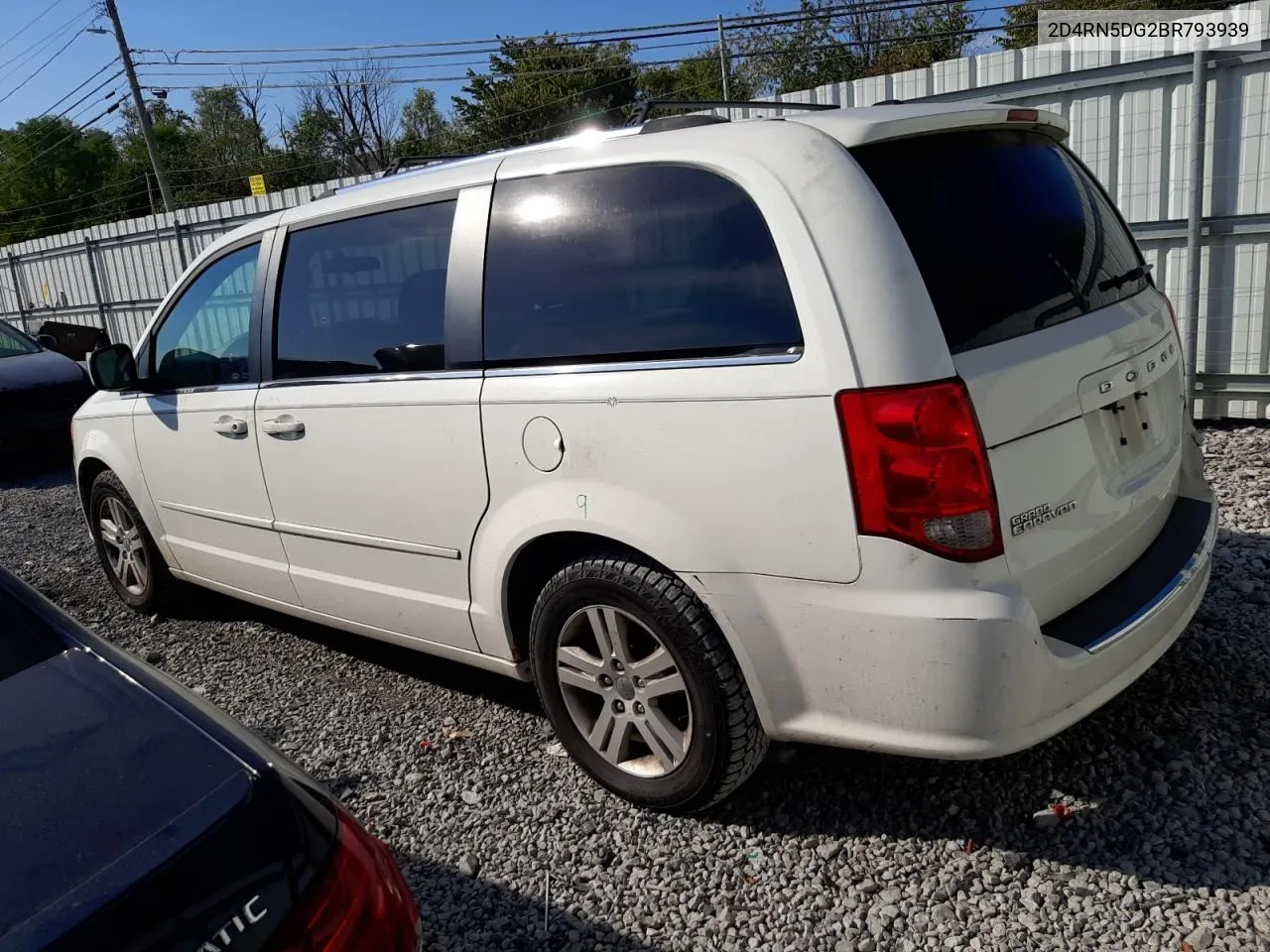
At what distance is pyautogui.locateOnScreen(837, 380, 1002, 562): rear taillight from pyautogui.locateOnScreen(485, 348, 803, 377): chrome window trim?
240 mm

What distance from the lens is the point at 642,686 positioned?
2.80 metres

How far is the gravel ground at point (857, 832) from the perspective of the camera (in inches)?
Answer: 95.1

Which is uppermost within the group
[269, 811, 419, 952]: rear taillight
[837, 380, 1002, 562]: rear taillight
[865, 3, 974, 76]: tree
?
[865, 3, 974, 76]: tree

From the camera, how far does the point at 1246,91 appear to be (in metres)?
5.74

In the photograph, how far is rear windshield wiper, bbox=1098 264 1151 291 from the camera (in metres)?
2.79

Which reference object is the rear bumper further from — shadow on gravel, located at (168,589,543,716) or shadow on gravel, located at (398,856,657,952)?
shadow on gravel, located at (168,589,543,716)

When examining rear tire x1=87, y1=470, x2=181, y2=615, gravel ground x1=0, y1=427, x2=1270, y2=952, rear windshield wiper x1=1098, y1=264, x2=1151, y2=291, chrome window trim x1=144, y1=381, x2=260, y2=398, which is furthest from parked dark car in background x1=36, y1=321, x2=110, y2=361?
rear windshield wiper x1=1098, y1=264, x2=1151, y2=291

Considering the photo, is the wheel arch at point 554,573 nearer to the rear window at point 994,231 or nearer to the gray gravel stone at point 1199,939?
the rear window at point 994,231

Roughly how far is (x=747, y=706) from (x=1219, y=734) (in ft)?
4.99

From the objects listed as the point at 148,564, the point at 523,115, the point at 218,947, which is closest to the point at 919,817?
the point at 218,947

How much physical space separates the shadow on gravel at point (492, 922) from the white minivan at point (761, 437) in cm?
45

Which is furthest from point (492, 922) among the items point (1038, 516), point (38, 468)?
point (38, 468)

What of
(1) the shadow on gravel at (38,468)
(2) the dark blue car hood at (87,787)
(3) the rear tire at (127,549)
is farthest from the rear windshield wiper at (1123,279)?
(1) the shadow on gravel at (38,468)

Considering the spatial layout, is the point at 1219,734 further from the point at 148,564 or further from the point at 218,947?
the point at 148,564
